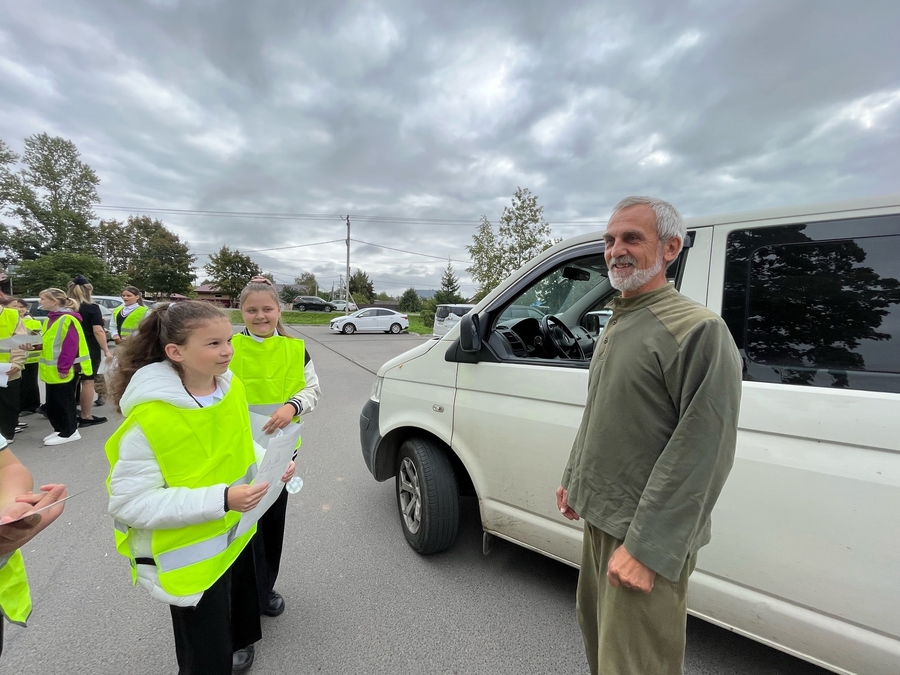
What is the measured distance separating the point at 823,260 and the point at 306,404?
7.86 feet

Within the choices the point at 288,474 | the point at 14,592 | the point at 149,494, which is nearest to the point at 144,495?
the point at 149,494

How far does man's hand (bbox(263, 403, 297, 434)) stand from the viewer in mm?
1971

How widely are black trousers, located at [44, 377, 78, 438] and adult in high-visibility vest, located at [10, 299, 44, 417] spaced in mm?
892

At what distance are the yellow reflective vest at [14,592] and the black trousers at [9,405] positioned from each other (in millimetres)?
4771

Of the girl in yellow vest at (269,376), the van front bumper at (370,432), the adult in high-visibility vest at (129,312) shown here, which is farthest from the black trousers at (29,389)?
the girl in yellow vest at (269,376)

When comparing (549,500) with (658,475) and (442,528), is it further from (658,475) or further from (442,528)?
(658,475)

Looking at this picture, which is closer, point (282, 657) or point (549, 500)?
point (282, 657)

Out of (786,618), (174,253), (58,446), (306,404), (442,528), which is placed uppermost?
(174,253)

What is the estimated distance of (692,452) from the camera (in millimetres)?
1056

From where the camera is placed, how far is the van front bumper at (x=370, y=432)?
2955mm

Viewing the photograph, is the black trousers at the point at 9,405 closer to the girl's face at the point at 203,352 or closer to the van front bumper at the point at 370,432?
the van front bumper at the point at 370,432

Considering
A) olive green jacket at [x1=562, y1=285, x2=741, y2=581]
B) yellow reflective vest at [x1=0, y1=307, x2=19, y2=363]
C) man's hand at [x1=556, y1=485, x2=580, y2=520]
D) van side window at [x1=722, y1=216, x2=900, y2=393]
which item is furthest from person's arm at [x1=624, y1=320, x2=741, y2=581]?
yellow reflective vest at [x1=0, y1=307, x2=19, y2=363]

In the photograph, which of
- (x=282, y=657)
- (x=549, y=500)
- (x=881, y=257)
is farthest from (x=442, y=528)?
(x=881, y=257)

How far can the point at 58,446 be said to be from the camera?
15.4 ft
